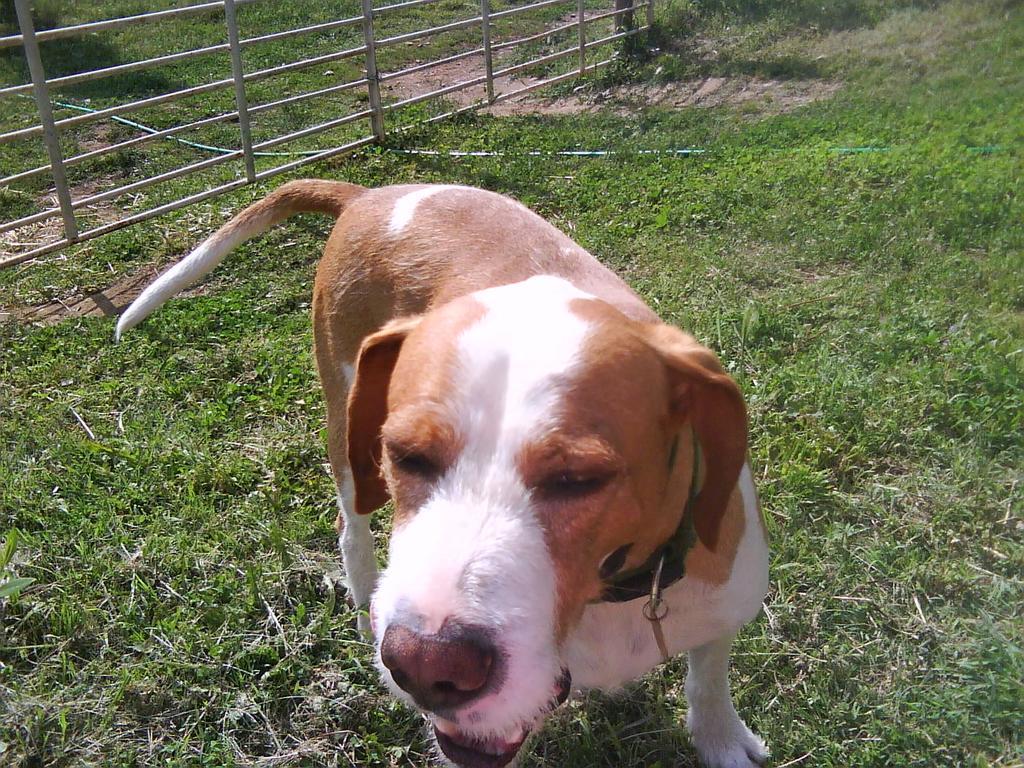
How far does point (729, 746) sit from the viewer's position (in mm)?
2652

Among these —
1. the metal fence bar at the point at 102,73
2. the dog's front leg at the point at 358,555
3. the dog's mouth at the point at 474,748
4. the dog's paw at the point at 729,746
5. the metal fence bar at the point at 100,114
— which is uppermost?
the metal fence bar at the point at 102,73

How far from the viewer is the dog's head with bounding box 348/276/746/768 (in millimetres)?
1602

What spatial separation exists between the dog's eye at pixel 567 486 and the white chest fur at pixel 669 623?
0.59 meters

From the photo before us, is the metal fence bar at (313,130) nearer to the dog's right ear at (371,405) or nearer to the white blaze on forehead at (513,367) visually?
the dog's right ear at (371,405)

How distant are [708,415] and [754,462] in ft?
Result: 5.54

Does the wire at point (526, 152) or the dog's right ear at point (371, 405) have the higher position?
the dog's right ear at point (371, 405)

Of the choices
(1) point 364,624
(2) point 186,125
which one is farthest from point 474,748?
(2) point 186,125

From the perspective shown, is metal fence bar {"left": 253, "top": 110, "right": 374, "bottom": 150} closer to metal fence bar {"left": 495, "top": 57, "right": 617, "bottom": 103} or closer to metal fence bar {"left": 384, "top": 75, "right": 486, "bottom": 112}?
metal fence bar {"left": 384, "top": 75, "right": 486, "bottom": 112}

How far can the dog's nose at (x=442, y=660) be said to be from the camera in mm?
1550

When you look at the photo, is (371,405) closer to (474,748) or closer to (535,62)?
(474,748)

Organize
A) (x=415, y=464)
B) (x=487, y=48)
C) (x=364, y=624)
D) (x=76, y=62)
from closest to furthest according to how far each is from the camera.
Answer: (x=415, y=464)
(x=364, y=624)
(x=487, y=48)
(x=76, y=62)

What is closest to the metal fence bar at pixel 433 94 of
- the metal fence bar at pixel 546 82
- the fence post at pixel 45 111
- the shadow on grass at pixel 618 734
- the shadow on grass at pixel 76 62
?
the metal fence bar at pixel 546 82

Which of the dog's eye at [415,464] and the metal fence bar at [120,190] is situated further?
the metal fence bar at [120,190]

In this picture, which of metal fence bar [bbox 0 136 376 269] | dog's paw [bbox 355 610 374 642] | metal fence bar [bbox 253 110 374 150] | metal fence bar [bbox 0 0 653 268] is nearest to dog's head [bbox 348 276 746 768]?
dog's paw [bbox 355 610 374 642]
